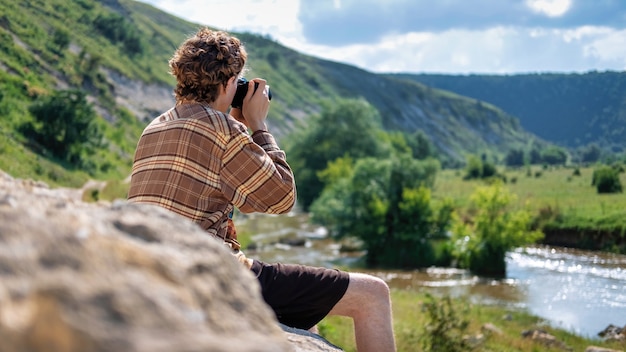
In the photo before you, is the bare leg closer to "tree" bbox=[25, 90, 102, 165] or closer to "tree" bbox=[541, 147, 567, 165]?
"tree" bbox=[25, 90, 102, 165]

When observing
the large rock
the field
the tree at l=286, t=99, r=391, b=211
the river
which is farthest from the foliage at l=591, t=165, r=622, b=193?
the tree at l=286, t=99, r=391, b=211

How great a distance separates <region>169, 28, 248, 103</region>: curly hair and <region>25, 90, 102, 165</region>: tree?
83.6 ft

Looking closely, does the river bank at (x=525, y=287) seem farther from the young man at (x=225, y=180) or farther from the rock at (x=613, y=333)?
the young man at (x=225, y=180)

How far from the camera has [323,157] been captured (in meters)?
57.1

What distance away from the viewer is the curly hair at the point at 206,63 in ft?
12.5

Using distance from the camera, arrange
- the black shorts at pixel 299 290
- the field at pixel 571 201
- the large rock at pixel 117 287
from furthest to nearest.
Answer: the field at pixel 571 201 < the black shorts at pixel 299 290 < the large rock at pixel 117 287

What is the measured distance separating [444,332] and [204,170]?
8.66 meters

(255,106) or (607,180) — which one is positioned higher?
(255,106)

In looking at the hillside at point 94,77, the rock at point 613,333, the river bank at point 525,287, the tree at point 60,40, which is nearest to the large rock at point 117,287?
the hillside at point 94,77

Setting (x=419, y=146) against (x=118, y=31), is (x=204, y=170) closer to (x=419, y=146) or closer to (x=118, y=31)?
(x=118, y=31)

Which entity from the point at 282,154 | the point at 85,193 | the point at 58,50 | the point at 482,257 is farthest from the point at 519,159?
the point at 282,154

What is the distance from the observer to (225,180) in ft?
12.5

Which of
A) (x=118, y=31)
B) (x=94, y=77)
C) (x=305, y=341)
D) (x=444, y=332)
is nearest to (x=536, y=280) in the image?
(x=444, y=332)

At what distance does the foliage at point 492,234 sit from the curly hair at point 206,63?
3028 centimetres
